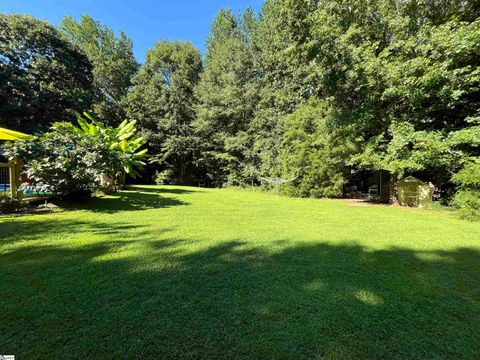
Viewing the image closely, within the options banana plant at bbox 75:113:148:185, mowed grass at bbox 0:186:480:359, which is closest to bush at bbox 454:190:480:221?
mowed grass at bbox 0:186:480:359

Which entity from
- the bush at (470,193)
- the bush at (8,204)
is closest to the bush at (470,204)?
the bush at (470,193)

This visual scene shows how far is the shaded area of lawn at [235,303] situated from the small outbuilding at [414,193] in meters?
7.35

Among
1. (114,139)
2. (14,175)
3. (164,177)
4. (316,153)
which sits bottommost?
(164,177)

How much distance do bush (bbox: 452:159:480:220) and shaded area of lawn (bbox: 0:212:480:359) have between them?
14.4 feet

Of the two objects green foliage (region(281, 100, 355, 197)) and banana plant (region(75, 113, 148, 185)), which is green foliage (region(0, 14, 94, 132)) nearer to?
banana plant (region(75, 113, 148, 185))

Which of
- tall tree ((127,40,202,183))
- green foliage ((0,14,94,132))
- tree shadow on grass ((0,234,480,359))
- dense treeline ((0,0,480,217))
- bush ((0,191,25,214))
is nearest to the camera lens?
tree shadow on grass ((0,234,480,359))

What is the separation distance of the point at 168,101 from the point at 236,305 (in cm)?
2398

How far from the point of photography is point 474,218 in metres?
6.79

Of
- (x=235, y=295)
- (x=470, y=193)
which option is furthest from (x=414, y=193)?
(x=235, y=295)

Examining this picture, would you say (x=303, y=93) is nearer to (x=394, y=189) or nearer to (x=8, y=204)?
(x=394, y=189)

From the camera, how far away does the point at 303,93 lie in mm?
16266

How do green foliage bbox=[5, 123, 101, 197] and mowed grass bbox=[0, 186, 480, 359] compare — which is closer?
mowed grass bbox=[0, 186, 480, 359]

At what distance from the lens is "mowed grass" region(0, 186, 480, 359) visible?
5.98 feet

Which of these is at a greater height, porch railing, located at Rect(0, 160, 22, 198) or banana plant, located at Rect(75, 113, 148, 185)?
banana plant, located at Rect(75, 113, 148, 185)
